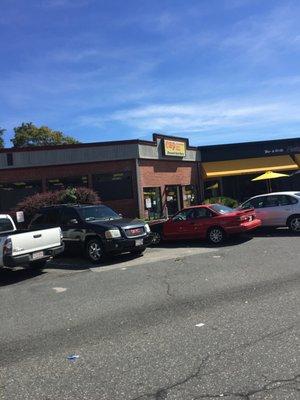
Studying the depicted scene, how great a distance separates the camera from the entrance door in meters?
30.6

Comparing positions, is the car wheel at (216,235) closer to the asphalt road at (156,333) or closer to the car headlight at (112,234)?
the car headlight at (112,234)

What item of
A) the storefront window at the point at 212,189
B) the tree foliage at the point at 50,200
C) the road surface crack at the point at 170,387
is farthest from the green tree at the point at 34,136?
the road surface crack at the point at 170,387

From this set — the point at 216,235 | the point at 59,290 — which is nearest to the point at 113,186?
the point at 216,235

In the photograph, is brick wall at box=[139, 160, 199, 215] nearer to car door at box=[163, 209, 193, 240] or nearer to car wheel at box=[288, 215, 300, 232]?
car door at box=[163, 209, 193, 240]

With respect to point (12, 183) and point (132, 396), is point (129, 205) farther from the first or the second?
point (132, 396)

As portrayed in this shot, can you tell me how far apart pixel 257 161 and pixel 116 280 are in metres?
25.2

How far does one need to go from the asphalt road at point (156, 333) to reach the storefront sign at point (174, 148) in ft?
62.4

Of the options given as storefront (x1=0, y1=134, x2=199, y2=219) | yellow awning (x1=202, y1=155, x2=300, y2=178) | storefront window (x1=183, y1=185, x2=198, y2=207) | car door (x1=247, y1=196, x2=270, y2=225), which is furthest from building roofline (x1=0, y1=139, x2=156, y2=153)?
car door (x1=247, y1=196, x2=270, y2=225)

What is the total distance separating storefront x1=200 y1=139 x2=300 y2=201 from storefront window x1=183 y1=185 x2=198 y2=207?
4.08 feet

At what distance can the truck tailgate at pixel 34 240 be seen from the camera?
37.4 ft

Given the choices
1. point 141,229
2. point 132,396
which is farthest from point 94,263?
point 132,396

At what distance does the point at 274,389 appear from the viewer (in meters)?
4.36

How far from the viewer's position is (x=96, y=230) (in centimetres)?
1365

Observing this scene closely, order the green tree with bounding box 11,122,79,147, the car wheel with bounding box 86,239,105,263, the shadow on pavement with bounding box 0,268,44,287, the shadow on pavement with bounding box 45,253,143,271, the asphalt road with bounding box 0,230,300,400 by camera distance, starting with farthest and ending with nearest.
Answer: the green tree with bounding box 11,122,79,147, the car wheel with bounding box 86,239,105,263, the shadow on pavement with bounding box 45,253,143,271, the shadow on pavement with bounding box 0,268,44,287, the asphalt road with bounding box 0,230,300,400
